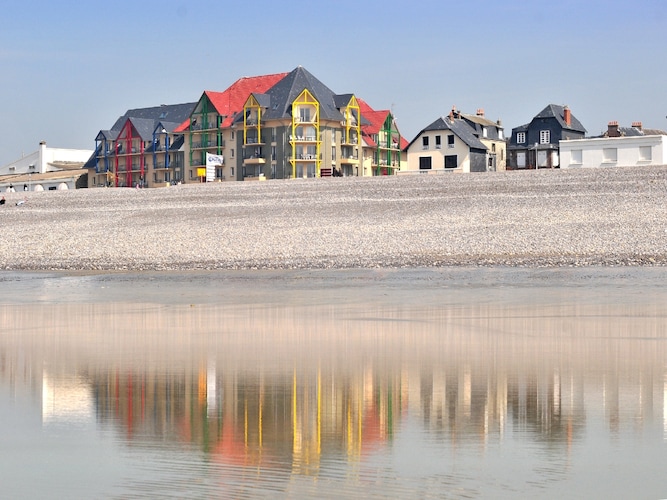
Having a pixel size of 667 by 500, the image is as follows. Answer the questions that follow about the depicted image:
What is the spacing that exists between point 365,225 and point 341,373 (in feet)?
83.8

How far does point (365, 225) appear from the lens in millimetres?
36938

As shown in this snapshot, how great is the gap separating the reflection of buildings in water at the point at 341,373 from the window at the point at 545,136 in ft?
253

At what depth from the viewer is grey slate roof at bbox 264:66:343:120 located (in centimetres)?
8268

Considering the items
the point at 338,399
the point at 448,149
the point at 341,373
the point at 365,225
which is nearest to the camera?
the point at 338,399

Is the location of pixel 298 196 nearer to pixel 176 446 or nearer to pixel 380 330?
pixel 380 330

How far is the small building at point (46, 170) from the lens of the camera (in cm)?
10062

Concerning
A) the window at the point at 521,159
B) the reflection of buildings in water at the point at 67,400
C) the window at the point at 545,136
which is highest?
the window at the point at 545,136

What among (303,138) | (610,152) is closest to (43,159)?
(303,138)

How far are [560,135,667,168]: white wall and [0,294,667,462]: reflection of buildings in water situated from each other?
4524 cm

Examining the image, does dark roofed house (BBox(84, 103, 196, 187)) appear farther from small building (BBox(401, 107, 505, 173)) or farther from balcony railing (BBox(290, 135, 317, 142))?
small building (BBox(401, 107, 505, 173))

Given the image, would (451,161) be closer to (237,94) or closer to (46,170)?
(237,94)

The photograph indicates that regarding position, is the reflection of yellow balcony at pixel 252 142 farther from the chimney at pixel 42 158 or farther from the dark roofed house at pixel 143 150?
the chimney at pixel 42 158

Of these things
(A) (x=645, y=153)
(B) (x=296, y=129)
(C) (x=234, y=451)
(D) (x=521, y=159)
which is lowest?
(C) (x=234, y=451)

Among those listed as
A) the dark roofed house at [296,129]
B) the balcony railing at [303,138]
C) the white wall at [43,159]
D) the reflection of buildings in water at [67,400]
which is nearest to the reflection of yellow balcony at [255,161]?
the dark roofed house at [296,129]
